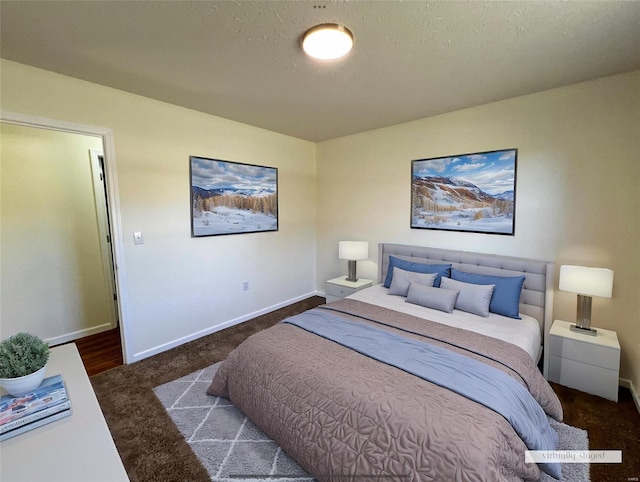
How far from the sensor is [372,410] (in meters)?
1.40

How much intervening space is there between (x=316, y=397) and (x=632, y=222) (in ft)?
9.06

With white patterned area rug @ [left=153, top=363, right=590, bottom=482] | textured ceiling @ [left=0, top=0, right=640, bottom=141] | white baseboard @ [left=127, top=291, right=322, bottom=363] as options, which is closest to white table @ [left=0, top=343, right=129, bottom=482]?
white patterned area rug @ [left=153, top=363, right=590, bottom=482]

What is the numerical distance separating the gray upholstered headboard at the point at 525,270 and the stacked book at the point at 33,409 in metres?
3.18

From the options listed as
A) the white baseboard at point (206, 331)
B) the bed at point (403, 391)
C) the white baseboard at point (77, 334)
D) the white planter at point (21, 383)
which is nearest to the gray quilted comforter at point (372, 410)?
the bed at point (403, 391)

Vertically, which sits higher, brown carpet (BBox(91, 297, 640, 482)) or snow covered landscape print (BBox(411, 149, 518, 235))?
snow covered landscape print (BBox(411, 149, 518, 235))

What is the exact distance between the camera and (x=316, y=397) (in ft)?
5.18

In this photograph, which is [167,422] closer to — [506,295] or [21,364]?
[21,364]

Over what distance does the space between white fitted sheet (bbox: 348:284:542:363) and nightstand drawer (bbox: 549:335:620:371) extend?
0.40ft

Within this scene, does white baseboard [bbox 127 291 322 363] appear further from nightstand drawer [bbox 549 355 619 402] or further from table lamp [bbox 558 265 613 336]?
table lamp [bbox 558 265 613 336]

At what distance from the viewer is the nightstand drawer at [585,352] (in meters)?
2.14

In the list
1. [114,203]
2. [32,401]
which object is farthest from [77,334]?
[32,401]

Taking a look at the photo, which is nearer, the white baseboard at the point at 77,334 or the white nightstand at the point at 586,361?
the white nightstand at the point at 586,361

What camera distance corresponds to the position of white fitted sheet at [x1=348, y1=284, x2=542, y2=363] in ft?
6.98

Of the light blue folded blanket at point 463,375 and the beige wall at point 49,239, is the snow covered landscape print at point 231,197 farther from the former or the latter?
the light blue folded blanket at point 463,375
